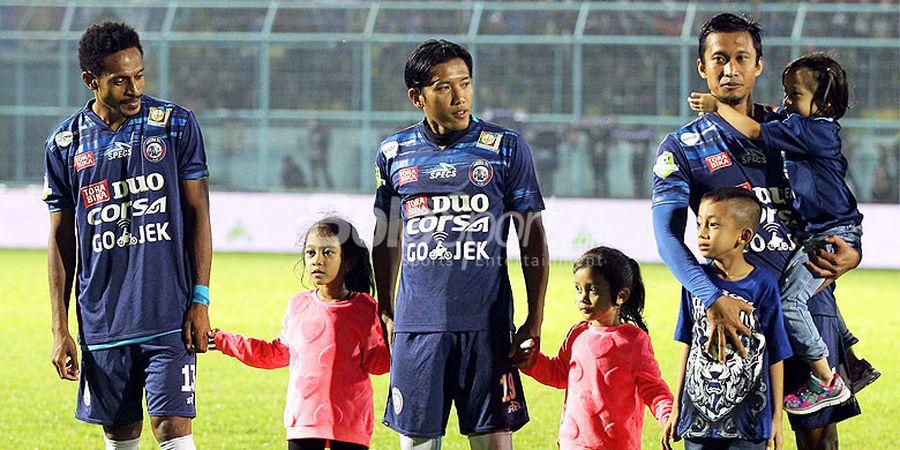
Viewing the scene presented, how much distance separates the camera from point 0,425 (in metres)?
8.04

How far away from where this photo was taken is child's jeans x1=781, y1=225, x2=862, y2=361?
4.64 meters

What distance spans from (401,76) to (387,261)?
17.7 metres

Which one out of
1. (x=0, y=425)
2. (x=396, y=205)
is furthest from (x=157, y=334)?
(x=0, y=425)

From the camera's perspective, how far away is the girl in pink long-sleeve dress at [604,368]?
507 centimetres

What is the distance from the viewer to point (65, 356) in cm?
520

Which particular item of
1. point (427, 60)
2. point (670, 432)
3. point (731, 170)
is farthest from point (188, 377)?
point (731, 170)

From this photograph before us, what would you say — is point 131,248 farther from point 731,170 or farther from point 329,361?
point 731,170

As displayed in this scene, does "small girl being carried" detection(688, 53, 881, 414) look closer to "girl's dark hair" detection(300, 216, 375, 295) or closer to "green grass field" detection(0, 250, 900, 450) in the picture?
"girl's dark hair" detection(300, 216, 375, 295)

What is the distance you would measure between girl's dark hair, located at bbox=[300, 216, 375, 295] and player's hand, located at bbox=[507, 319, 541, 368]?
872 millimetres

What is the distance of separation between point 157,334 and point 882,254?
14866 millimetres

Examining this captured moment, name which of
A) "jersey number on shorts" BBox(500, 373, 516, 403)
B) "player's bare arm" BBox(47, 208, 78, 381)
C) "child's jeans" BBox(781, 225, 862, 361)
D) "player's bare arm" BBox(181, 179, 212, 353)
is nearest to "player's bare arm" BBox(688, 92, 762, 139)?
"child's jeans" BBox(781, 225, 862, 361)

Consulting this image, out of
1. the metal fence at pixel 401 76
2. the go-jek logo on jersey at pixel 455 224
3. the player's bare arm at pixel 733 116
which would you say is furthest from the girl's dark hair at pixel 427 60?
the metal fence at pixel 401 76

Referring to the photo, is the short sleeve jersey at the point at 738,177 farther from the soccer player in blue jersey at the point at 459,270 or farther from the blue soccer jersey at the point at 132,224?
the blue soccer jersey at the point at 132,224

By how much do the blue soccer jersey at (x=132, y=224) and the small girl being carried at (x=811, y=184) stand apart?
6.61 feet
